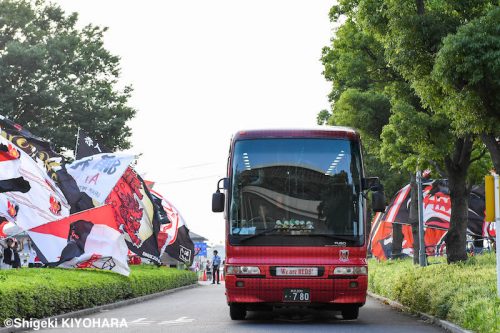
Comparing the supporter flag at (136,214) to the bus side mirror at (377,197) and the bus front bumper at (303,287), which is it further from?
the bus side mirror at (377,197)

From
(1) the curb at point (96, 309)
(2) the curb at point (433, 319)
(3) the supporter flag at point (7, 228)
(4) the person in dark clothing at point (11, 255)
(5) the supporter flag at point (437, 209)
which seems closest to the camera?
(2) the curb at point (433, 319)

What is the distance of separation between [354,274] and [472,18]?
205 inches

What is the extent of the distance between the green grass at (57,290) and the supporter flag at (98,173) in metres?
2.98

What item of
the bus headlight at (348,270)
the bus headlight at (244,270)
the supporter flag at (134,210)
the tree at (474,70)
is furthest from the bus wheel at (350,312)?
the supporter flag at (134,210)

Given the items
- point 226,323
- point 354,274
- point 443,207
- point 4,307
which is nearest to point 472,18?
point 354,274

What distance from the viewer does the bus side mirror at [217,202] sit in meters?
16.2

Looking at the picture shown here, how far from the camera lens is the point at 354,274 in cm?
1591

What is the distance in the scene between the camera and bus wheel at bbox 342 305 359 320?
17062mm

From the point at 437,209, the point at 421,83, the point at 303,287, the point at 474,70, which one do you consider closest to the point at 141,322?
the point at 303,287

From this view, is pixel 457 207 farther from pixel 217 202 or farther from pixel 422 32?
pixel 217 202

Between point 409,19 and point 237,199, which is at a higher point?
point 409,19

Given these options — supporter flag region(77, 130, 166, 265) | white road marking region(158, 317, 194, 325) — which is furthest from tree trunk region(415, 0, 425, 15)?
supporter flag region(77, 130, 166, 265)

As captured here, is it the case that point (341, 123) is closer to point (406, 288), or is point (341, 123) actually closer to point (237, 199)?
point (406, 288)

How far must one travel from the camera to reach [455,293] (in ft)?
51.2
